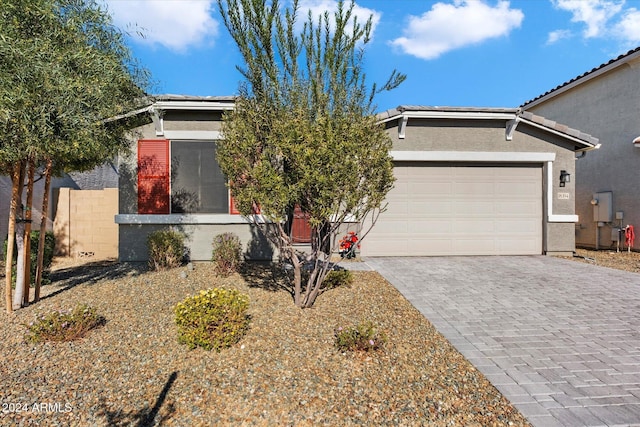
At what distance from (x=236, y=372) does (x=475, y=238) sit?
8.19m

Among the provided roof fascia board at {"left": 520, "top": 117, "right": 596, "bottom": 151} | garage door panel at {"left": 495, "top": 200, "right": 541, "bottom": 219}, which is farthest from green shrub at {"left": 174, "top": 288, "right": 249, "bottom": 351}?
roof fascia board at {"left": 520, "top": 117, "right": 596, "bottom": 151}

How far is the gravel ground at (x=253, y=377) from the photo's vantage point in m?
2.56

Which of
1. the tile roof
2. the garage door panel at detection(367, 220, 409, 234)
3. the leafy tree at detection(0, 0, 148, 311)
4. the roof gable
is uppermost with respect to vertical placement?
the tile roof

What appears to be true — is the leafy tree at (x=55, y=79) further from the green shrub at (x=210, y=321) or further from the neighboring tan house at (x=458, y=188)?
the neighboring tan house at (x=458, y=188)

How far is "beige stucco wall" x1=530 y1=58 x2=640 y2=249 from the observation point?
33.1 feet

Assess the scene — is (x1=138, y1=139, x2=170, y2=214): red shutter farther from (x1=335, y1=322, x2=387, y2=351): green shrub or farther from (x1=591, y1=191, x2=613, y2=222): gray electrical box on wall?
(x1=591, y1=191, x2=613, y2=222): gray electrical box on wall

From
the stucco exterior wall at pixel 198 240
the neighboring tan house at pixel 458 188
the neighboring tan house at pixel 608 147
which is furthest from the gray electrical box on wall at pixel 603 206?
the stucco exterior wall at pixel 198 240

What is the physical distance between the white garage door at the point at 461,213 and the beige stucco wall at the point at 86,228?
7295 millimetres

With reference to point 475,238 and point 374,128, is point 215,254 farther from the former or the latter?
point 475,238

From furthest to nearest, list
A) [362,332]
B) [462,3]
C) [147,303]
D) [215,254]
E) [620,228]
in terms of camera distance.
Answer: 1. [620,228]
2. [462,3]
3. [215,254]
4. [147,303]
5. [362,332]

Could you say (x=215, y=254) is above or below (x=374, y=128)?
below

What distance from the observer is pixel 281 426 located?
7.94 ft

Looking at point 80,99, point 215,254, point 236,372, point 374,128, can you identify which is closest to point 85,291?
point 215,254

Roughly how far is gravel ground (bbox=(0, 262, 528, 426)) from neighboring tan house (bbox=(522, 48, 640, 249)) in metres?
10.1
